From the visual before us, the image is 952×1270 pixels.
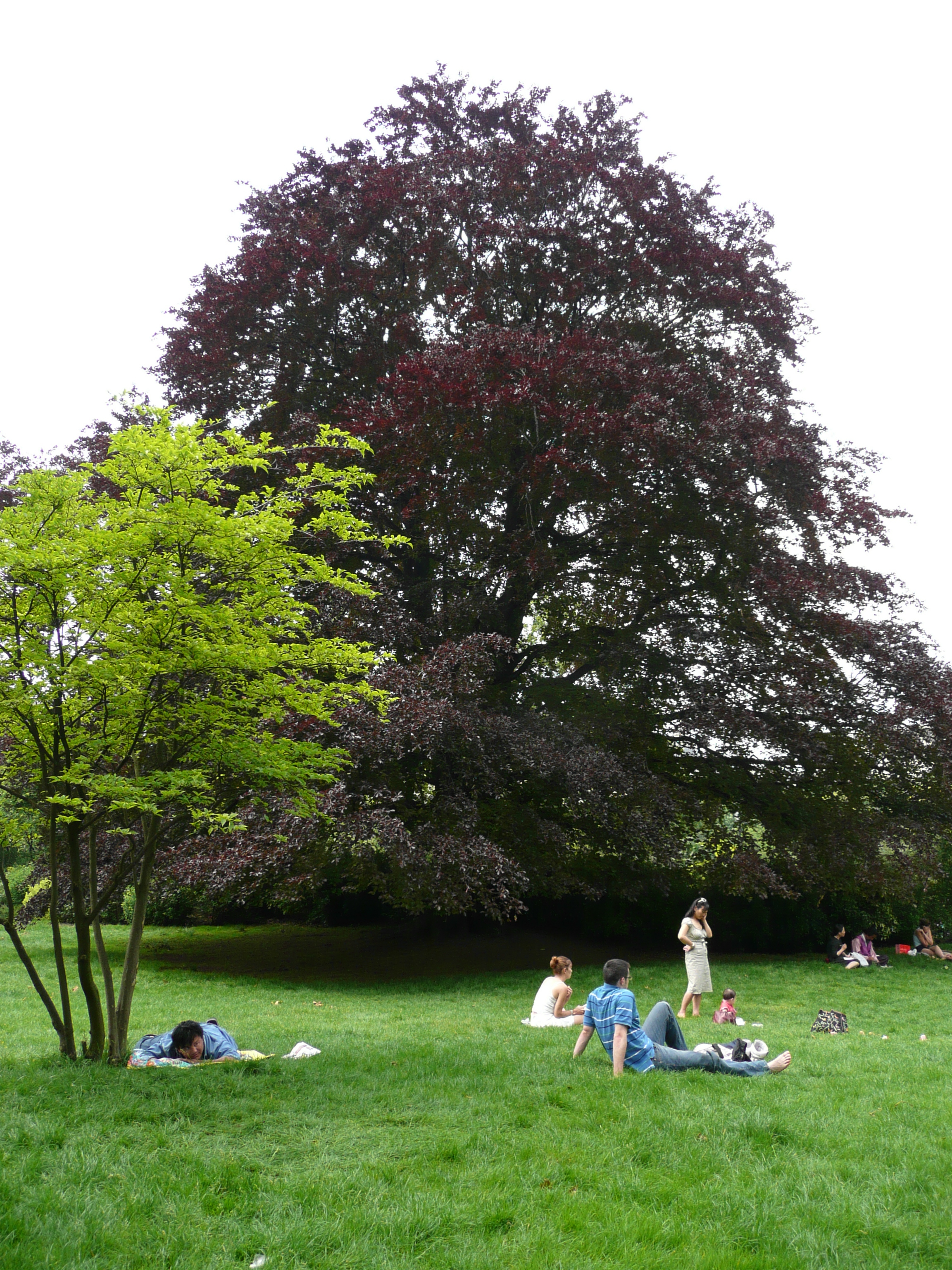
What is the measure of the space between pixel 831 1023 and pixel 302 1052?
5.42m

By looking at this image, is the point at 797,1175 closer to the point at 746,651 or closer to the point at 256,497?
the point at 256,497

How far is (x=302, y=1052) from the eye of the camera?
7293mm

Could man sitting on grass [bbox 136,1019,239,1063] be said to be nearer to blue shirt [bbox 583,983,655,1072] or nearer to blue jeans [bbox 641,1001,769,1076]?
blue shirt [bbox 583,983,655,1072]

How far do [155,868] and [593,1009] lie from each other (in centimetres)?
761

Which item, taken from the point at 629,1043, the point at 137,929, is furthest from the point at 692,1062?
the point at 137,929

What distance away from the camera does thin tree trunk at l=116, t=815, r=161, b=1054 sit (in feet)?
21.7

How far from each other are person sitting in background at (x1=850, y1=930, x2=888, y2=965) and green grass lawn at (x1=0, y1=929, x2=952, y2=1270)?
305 inches

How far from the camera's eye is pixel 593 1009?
674 centimetres

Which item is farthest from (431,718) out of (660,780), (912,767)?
(912,767)

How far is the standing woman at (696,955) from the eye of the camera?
32.4ft

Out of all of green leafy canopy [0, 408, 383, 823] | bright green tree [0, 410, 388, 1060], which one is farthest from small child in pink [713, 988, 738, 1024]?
green leafy canopy [0, 408, 383, 823]

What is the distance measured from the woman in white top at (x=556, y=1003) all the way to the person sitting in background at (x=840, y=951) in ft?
26.1

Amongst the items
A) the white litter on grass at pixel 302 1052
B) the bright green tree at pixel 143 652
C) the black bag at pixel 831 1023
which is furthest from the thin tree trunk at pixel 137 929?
the black bag at pixel 831 1023

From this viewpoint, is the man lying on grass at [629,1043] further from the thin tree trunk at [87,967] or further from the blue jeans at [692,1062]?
the thin tree trunk at [87,967]
